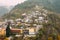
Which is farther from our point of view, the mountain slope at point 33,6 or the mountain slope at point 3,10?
the mountain slope at point 3,10

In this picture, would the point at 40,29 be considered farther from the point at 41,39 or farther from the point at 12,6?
the point at 12,6

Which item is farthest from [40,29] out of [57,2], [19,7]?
[57,2]

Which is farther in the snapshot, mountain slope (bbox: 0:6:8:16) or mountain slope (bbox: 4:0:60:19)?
mountain slope (bbox: 0:6:8:16)

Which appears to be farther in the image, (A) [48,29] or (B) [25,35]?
(A) [48,29]

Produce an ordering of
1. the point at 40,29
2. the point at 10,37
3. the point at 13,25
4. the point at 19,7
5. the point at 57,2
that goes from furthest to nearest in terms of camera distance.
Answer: the point at 57,2, the point at 19,7, the point at 13,25, the point at 40,29, the point at 10,37

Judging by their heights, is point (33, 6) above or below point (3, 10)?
above

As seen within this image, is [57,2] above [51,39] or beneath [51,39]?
above

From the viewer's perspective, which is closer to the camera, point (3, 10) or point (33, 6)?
point (3, 10)

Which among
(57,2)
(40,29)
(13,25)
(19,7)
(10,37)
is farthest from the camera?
(57,2)

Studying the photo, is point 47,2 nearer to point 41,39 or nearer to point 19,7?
point 19,7
